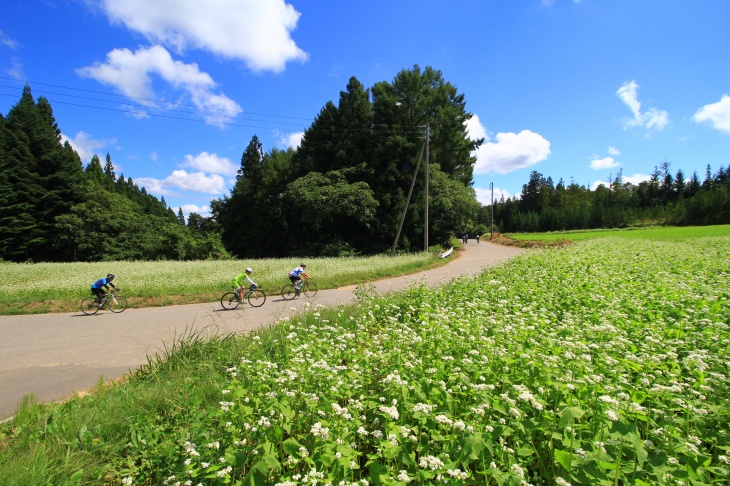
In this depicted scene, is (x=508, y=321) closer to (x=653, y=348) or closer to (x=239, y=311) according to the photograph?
(x=653, y=348)

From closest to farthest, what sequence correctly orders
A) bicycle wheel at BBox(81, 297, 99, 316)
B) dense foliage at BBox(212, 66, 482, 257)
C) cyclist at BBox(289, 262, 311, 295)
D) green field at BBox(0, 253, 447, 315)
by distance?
bicycle wheel at BBox(81, 297, 99, 316) < green field at BBox(0, 253, 447, 315) < cyclist at BBox(289, 262, 311, 295) < dense foliage at BBox(212, 66, 482, 257)

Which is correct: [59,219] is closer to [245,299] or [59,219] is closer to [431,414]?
[245,299]

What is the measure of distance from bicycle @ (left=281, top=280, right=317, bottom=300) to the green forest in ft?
49.8

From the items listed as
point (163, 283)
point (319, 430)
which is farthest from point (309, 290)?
point (319, 430)

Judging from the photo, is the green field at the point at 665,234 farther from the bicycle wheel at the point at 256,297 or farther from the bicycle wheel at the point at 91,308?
the bicycle wheel at the point at 91,308

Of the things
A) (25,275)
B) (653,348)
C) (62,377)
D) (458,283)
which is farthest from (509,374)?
(25,275)

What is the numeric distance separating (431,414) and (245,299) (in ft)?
35.4

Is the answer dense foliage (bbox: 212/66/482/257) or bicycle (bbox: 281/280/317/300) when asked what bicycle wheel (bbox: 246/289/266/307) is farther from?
dense foliage (bbox: 212/66/482/257)

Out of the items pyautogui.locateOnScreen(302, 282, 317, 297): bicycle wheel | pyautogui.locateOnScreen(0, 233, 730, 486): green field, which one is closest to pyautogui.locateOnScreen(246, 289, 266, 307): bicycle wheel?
pyautogui.locateOnScreen(302, 282, 317, 297): bicycle wheel

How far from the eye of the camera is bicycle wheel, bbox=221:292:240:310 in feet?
38.8

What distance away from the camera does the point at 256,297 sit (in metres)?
12.3

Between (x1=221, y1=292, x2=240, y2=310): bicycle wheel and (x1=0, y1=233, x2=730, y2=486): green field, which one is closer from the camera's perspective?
(x1=0, y1=233, x2=730, y2=486): green field

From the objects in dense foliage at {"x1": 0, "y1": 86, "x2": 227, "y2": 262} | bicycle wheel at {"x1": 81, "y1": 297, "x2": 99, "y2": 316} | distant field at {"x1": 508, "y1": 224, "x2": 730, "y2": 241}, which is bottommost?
bicycle wheel at {"x1": 81, "y1": 297, "x2": 99, "y2": 316}

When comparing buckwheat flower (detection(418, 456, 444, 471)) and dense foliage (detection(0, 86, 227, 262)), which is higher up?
dense foliage (detection(0, 86, 227, 262))
